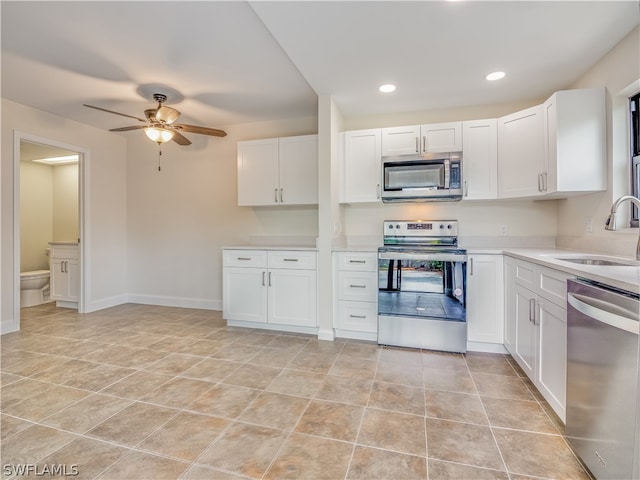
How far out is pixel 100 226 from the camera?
14.4ft

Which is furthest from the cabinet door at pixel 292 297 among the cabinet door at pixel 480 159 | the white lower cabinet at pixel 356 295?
the cabinet door at pixel 480 159

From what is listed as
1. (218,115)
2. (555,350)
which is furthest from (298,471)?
(218,115)

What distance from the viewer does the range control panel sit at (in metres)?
3.18

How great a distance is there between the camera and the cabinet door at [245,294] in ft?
11.1

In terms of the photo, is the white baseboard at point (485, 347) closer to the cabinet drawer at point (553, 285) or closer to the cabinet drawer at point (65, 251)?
the cabinet drawer at point (553, 285)

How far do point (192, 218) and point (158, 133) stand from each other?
1591 millimetres

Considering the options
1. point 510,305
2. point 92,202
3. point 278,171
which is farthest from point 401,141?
point 92,202

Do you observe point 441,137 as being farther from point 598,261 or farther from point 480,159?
point 598,261

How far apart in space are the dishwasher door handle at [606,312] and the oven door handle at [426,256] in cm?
122

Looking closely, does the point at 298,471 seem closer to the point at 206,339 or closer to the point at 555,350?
the point at 555,350

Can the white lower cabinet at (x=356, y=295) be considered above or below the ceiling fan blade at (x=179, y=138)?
below

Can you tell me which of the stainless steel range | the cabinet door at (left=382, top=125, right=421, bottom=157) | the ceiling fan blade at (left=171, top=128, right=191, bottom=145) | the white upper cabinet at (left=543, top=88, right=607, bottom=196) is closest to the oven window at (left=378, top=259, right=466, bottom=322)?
the stainless steel range

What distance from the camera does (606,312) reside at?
1.19 metres

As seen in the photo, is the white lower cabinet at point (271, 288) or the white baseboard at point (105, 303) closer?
the white lower cabinet at point (271, 288)
